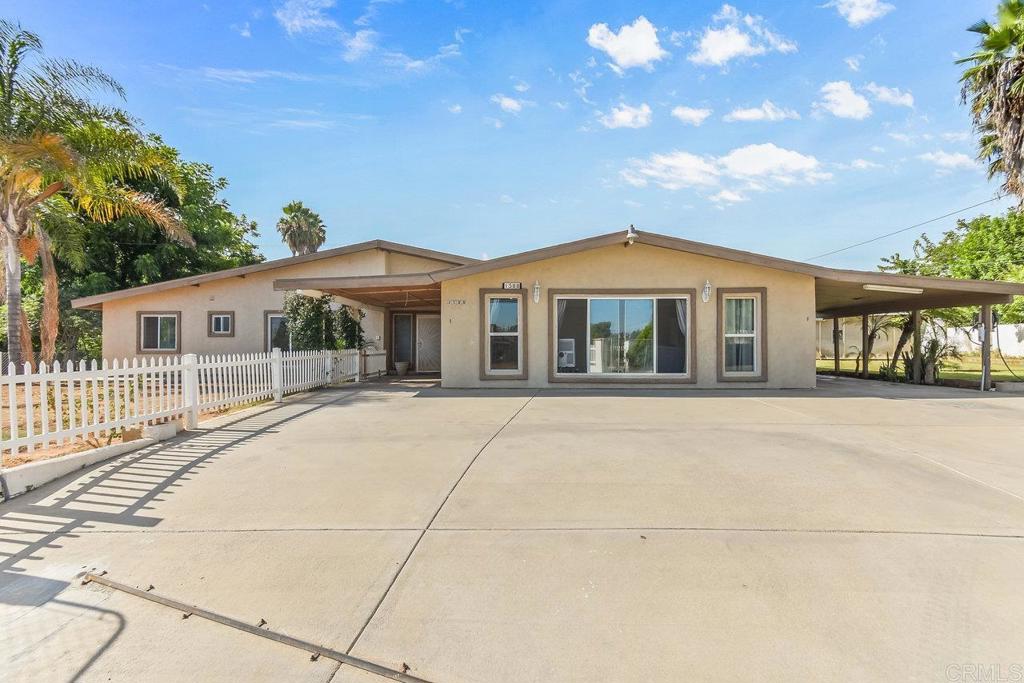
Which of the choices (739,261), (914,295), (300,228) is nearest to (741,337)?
(739,261)

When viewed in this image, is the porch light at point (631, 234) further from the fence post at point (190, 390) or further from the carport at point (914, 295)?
the fence post at point (190, 390)

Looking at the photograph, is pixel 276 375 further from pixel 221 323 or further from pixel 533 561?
pixel 533 561

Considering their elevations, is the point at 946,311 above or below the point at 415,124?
below

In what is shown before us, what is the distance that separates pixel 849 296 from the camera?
15031mm

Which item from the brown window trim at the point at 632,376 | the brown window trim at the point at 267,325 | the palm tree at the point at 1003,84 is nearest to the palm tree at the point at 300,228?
the brown window trim at the point at 267,325

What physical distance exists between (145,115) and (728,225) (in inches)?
1048

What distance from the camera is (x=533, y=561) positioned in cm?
334

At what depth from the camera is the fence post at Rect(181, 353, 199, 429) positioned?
7.59 metres

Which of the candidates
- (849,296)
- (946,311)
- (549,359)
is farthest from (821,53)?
(549,359)

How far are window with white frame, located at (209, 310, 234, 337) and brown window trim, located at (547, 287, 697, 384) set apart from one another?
11.1 m

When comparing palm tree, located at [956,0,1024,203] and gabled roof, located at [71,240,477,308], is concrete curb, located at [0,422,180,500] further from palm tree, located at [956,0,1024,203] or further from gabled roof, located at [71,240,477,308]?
palm tree, located at [956,0,1024,203]

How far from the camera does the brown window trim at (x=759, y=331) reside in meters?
12.9

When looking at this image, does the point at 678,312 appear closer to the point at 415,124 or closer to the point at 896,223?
the point at 415,124

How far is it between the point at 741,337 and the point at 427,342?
37.9ft
